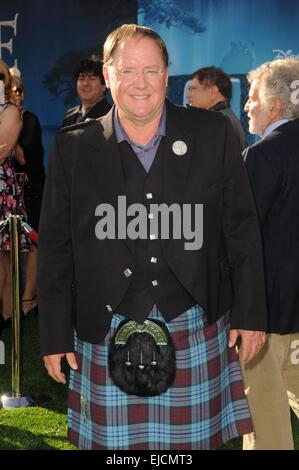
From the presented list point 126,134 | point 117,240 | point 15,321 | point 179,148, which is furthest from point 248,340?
point 15,321

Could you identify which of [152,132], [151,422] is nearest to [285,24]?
[152,132]

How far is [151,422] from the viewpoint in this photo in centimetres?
263

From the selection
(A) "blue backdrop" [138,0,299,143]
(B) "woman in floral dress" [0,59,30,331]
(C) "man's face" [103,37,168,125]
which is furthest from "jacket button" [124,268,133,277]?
(A) "blue backdrop" [138,0,299,143]

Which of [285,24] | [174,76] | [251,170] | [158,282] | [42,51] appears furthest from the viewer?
[42,51]

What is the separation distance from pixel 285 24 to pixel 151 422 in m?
4.34

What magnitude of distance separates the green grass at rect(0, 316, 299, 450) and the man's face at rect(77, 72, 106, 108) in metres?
2.06

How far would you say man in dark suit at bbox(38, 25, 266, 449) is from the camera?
2.59 metres

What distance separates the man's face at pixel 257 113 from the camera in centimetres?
340

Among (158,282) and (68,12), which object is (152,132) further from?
(68,12)

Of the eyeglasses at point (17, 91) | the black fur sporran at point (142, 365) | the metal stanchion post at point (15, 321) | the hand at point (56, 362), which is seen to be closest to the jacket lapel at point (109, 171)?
the black fur sporran at point (142, 365)

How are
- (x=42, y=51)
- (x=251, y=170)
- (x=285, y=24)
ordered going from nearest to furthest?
(x=251, y=170) < (x=285, y=24) < (x=42, y=51)

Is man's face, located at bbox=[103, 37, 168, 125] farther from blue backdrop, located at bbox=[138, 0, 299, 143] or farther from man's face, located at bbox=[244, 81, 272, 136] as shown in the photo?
blue backdrop, located at bbox=[138, 0, 299, 143]

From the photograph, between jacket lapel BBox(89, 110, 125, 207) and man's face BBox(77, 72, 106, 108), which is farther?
man's face BBox(77, 72, 106, 108)

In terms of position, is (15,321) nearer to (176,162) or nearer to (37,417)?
(37,417)
